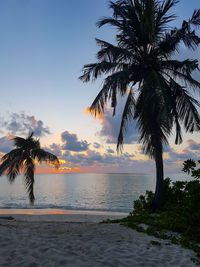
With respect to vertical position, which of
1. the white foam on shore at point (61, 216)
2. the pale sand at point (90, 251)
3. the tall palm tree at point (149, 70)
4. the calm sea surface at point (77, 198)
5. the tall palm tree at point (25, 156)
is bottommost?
the calm sea surface at point (77, 198)

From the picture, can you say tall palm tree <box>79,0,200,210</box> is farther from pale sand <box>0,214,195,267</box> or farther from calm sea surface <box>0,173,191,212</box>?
calm sea surface <box>0,173,191,212</box>

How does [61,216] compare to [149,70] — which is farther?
[61,216]

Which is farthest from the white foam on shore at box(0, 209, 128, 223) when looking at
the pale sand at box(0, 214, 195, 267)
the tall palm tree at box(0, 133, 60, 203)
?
the pale sand at box(0, 214, 195, 267)

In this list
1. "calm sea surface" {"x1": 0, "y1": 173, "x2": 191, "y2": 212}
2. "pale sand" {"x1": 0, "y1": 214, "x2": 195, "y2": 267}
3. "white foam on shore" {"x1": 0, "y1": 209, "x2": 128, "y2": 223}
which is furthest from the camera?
"calm sea surface" {"x1": 0, "y1": 173, "x2": 191, "y2": 212}

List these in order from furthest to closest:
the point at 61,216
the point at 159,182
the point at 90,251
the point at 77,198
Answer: the point at 77,198, the point at 61,216, the point at 159,182, the point at 90,251

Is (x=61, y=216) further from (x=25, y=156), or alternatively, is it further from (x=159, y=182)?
(x=159, y=182)

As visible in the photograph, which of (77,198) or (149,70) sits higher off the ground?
(149,70)

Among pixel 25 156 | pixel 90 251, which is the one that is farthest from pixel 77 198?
pixel 90 251

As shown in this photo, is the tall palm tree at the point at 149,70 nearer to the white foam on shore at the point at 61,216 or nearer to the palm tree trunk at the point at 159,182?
the palm tree trunk at the point at 159,182

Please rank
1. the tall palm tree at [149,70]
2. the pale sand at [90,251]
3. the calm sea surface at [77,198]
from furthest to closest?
the calm sea surface at [77,198] → the tall palm tree at [149,70] → the pale sand at [90,251]

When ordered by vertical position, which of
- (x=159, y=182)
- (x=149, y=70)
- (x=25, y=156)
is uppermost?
(x=149, y=70)

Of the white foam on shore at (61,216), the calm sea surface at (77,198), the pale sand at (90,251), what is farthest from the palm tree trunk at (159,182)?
the calm sea surface at (77,198)

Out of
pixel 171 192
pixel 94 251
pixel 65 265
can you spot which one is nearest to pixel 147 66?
pixel 171 192

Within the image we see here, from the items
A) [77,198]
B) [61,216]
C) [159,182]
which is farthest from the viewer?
[77,198]
